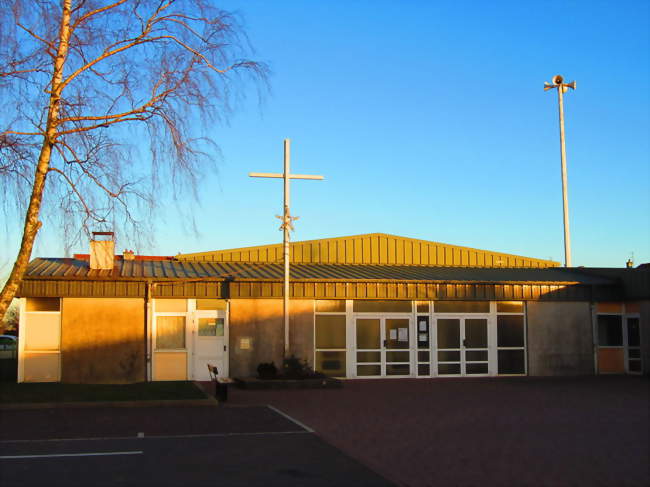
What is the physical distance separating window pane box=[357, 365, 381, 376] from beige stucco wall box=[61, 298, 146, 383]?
733 centimetres

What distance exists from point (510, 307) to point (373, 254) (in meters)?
6.25

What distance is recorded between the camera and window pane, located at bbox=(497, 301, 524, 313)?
27.7 m

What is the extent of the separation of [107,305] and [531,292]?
49.0 feet

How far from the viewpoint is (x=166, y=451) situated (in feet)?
37.7

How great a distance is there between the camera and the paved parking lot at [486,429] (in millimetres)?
9898

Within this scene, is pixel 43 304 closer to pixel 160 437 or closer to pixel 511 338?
pixel 160 437

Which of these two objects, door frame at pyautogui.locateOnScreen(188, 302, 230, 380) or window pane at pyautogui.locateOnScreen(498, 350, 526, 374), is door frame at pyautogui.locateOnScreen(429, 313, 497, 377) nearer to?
window pane at pyautogui.locateOnScreen(498, 350, 526, 374)

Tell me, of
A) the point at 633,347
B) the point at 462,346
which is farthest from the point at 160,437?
the point at 633,347

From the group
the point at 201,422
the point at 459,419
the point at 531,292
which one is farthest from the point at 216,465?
the point at 531,292

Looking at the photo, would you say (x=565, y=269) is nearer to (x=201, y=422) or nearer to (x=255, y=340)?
(x=255, y=340)

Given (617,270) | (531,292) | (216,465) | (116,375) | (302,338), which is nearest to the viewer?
(216,465)

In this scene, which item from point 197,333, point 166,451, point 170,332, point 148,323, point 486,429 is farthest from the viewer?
point 197,333

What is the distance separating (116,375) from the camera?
23.9 metres

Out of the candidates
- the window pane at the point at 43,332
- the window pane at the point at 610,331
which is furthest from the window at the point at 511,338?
the window pane at the point at 43,332
